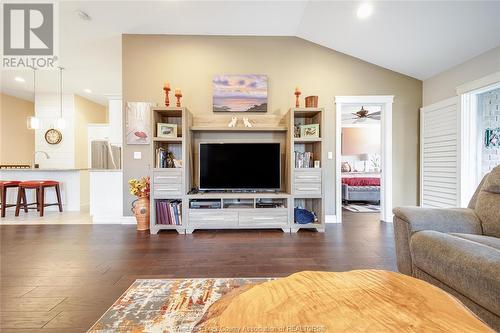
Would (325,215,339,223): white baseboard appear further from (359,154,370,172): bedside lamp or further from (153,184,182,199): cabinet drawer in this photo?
(359,154,370,172): bedside lamp

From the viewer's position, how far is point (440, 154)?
3.58 metres

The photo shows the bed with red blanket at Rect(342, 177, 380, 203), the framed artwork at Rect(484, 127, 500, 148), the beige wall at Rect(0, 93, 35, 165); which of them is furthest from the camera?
the beige wall at Rect(0, 93, 35, 165)

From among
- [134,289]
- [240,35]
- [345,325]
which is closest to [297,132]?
[240,35]

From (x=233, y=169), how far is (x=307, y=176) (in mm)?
1102

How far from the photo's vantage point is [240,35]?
380 cm

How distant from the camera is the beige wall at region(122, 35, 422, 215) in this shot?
3.77 meters

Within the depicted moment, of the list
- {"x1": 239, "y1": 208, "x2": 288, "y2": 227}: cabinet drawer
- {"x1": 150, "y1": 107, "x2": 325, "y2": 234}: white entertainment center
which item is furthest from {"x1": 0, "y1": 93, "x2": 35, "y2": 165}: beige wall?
{"x1": 239, "y1": 208, "x2": 288, "y2": 227}: cabinet drawer

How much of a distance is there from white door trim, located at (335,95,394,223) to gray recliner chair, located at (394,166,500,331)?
2.03 meters

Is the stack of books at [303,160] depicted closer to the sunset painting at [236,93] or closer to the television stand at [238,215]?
the television stand at [238,215]

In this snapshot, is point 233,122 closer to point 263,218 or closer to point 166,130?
point 166,130

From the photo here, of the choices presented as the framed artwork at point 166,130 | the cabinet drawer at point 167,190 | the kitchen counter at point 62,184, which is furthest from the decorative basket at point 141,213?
the kitchen counter at point 62,184

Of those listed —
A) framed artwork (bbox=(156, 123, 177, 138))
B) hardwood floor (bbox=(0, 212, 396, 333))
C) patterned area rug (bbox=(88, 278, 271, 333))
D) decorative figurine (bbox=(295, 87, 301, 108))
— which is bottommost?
hardwood floor (bbox=(0, 212, 396, 333))

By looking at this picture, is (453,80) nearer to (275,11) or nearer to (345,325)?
(275,11)

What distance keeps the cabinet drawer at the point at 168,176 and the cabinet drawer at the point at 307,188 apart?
1.70 metres
